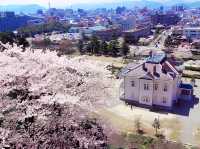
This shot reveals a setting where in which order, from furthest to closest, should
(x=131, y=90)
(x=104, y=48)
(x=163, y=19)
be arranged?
1. (x=163, y=19)
2. (x=104, y=48)
3. (x=131, y=90)

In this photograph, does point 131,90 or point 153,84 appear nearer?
point 153,84

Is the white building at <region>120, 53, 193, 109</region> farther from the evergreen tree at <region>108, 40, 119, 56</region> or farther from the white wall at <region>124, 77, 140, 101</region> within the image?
the evergreen tree at <region>108, 40, 119, 56</region>

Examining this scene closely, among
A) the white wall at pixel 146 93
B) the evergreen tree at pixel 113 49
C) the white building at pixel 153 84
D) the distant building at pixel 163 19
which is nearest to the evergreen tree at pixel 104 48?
the evergreen tree at pixel 113 49

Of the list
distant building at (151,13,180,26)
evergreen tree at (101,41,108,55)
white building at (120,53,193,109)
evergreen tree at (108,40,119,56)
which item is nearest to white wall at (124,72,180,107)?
white building at (120,53,193,109)

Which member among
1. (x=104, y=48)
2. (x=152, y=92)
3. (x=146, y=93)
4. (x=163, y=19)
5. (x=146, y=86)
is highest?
(x=163, y=19)

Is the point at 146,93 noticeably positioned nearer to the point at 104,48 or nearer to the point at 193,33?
the point at 104,48

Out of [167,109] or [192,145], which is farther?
[167,109]

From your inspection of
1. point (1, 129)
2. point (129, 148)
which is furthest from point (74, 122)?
point (129, 148)

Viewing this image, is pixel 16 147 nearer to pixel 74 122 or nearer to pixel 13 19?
pixel 74 122

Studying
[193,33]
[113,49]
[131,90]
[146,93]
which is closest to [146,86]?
[146,93]
